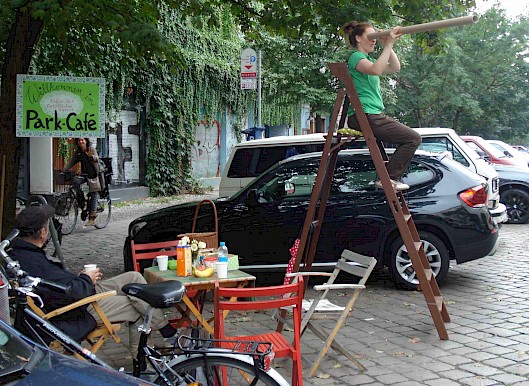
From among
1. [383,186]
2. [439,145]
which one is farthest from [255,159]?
[383,186]

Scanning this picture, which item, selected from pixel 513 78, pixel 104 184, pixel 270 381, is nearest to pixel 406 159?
pixel 270 381

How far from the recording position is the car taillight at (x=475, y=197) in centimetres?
821

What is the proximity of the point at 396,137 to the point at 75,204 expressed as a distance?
28.0ft

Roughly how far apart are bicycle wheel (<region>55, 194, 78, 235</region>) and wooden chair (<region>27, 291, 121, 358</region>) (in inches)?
323

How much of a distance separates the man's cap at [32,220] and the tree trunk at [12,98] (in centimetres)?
365

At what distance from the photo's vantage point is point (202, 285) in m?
5.24

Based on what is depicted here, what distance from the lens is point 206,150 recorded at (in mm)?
23547

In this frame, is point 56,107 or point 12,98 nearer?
point 56,107

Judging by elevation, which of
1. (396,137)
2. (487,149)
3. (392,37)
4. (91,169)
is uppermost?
(392,37)

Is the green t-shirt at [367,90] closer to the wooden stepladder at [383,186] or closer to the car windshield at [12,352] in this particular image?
the wooden stepladder at [383,186]

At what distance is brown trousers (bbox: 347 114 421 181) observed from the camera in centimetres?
612

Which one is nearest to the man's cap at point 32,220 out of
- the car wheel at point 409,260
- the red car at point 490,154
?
the car wheel at point 409,260

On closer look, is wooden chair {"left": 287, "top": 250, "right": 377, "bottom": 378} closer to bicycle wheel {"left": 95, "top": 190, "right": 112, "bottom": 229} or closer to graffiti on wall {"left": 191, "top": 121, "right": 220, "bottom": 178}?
bicycle wheel {"left": 95, "top": 190, "right": 112, "bottom": 229}

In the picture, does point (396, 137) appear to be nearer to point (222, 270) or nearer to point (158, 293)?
point (222, 270)
